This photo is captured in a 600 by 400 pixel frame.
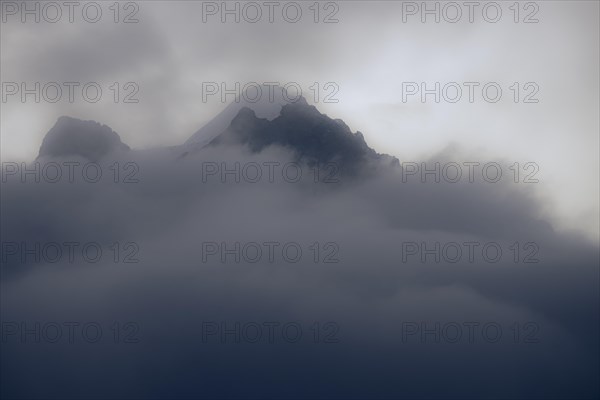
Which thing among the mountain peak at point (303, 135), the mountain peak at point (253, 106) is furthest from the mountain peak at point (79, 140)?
the mountain peak at point (303, 135)

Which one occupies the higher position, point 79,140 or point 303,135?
point 303,135

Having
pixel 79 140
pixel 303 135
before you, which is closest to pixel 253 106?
pixel 303 135

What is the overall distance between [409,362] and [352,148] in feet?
5.20

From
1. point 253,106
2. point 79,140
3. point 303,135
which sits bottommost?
point 79,140

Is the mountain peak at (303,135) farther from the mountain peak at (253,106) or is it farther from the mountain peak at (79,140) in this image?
the mountain peak at (79,140)

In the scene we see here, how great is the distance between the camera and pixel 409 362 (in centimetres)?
475

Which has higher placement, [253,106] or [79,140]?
[253,106]

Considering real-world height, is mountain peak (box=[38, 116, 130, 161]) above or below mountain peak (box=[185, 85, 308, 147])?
below

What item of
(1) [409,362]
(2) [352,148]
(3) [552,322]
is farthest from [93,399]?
(3) [552,322]

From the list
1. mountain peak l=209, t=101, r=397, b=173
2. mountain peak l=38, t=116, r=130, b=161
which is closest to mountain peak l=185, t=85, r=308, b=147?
mountain peak l=209, t=101, r=397, b=173

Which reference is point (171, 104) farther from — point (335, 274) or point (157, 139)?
point (335, 274)

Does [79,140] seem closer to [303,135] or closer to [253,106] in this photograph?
[253,106]

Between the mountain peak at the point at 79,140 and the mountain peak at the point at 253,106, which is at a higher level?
the mountain peak at the point at 253,106

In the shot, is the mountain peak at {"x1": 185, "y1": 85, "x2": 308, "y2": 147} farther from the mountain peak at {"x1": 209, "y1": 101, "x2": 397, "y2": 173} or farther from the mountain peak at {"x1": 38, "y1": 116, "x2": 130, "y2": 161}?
the mountain peak at {"x1": 38, "y1": 116, "x2": 130, "y2": 161}
